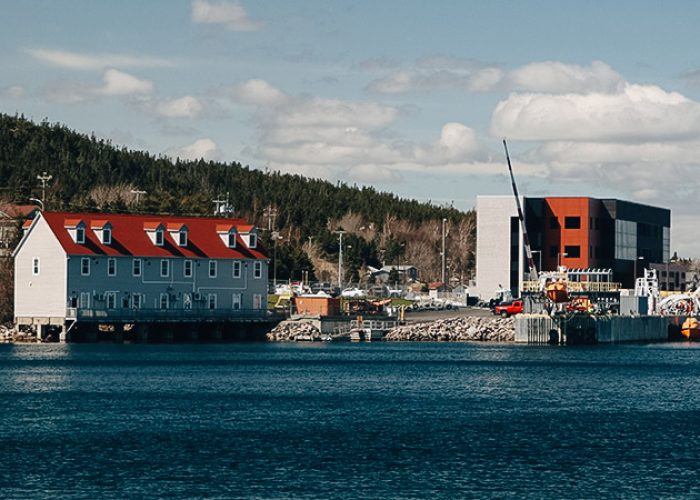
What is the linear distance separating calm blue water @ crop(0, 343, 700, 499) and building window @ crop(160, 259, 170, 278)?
16.2 metres

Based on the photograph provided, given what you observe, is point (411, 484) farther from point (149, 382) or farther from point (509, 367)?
point (509, 367)

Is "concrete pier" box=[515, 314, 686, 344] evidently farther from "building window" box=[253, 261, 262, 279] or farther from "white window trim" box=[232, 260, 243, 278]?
"white window trim" box=[232, 260, 243, 278]

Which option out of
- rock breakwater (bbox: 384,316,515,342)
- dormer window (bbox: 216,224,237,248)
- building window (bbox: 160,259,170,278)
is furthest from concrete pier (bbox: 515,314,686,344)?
building window (bbox: 160,259,170,278)

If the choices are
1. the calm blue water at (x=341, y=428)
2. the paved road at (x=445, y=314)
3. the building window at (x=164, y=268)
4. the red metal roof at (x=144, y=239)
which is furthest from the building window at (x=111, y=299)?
the paved road at (x=445, y=314)

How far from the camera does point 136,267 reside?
380 ft

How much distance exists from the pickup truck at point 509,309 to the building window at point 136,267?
128 feet

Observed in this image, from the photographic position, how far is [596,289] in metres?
149

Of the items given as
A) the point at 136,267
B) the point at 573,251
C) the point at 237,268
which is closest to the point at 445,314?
the point at 573,251

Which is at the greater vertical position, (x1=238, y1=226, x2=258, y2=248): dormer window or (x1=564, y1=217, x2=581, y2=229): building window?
(x1=564, y1=217, x2=581, y2=229): building window

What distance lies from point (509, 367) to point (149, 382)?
27.3m

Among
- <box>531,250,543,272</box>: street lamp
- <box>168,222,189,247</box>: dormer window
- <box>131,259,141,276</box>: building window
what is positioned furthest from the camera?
<box>531,250,543,272</box>: street lamp

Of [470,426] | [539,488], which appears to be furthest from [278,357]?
[539,488]

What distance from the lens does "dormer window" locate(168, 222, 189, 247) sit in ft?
393

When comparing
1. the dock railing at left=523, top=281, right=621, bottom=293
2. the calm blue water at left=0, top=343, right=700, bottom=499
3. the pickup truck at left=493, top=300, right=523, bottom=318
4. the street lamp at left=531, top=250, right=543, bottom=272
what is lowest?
Result: the calm blue water at left=0, top=343, right=700, bottom=499
